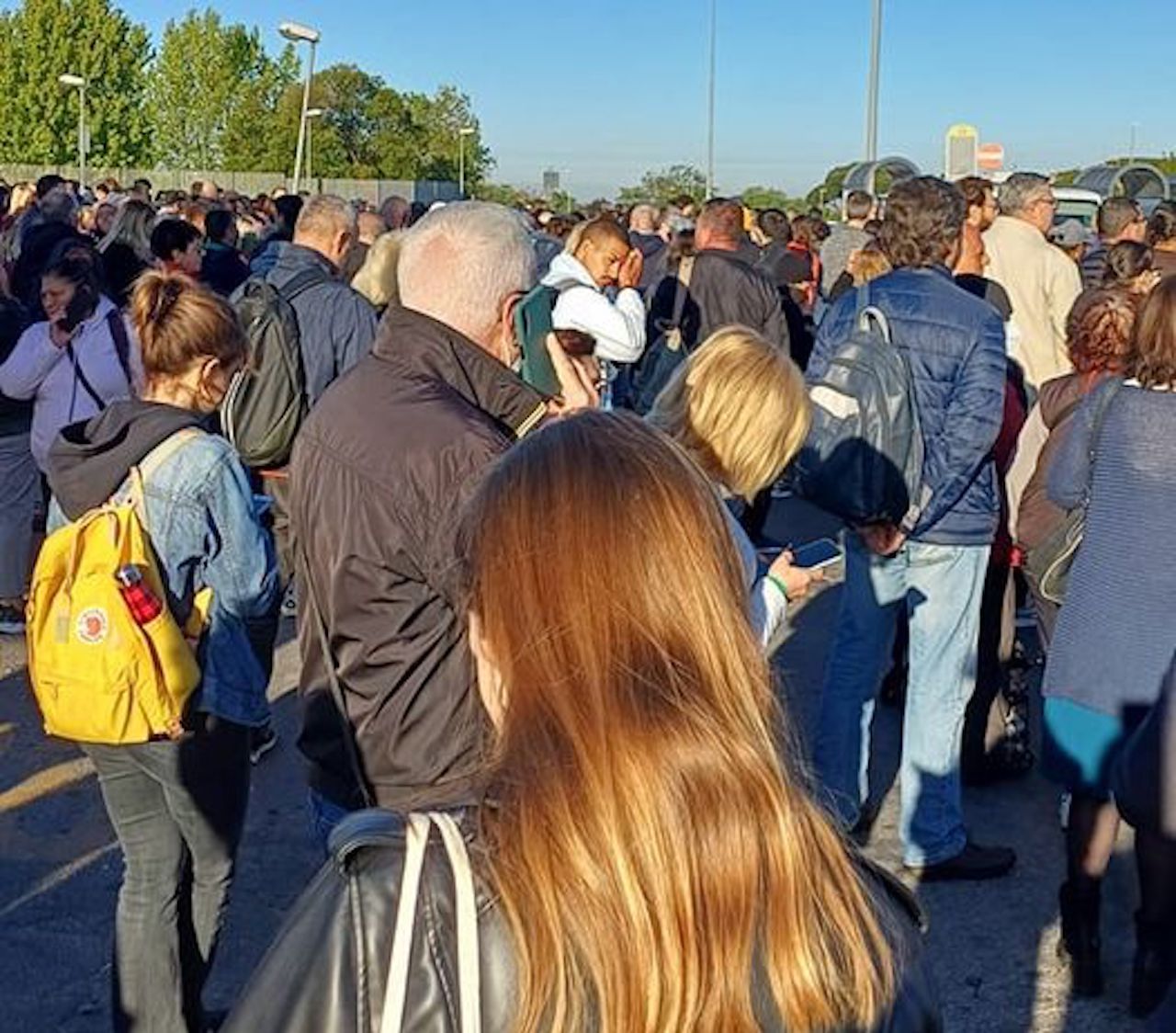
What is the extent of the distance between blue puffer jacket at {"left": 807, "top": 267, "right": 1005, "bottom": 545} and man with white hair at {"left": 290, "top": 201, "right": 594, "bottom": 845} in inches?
67.2

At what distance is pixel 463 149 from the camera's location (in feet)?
231

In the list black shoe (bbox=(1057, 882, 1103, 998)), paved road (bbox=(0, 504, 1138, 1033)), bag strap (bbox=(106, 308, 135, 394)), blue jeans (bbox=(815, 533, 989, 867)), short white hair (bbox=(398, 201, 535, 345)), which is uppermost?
short white hair (bbox=(398, 201, 535, 345))

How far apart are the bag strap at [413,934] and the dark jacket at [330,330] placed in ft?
17.2

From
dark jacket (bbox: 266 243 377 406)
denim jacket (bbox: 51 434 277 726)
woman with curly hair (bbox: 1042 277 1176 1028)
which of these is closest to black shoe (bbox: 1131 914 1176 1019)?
woman with curly hair (bbox: 1042 277 1176 1028)

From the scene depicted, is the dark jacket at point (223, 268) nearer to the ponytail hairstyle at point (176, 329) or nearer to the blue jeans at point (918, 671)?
the blue jeans at point (918, 671)

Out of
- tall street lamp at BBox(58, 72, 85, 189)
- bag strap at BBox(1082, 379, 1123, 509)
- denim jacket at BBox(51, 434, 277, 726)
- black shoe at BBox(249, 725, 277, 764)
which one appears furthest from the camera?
tall street lamp at BBox(58, 72, 85, 189)

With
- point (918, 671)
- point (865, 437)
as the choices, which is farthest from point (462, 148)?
point (865, 437)

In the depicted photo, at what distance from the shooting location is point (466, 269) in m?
2.91

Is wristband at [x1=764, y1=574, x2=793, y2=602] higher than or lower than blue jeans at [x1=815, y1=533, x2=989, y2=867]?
higher

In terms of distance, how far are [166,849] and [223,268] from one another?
18.9ft

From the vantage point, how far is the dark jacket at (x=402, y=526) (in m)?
2.71

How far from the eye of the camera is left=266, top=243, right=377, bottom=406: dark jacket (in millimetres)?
6488

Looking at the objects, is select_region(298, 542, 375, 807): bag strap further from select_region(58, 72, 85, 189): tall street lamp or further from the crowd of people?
select_region(58, 72, 85, 189): tall street lamp

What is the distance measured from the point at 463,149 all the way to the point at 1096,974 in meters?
69.0
